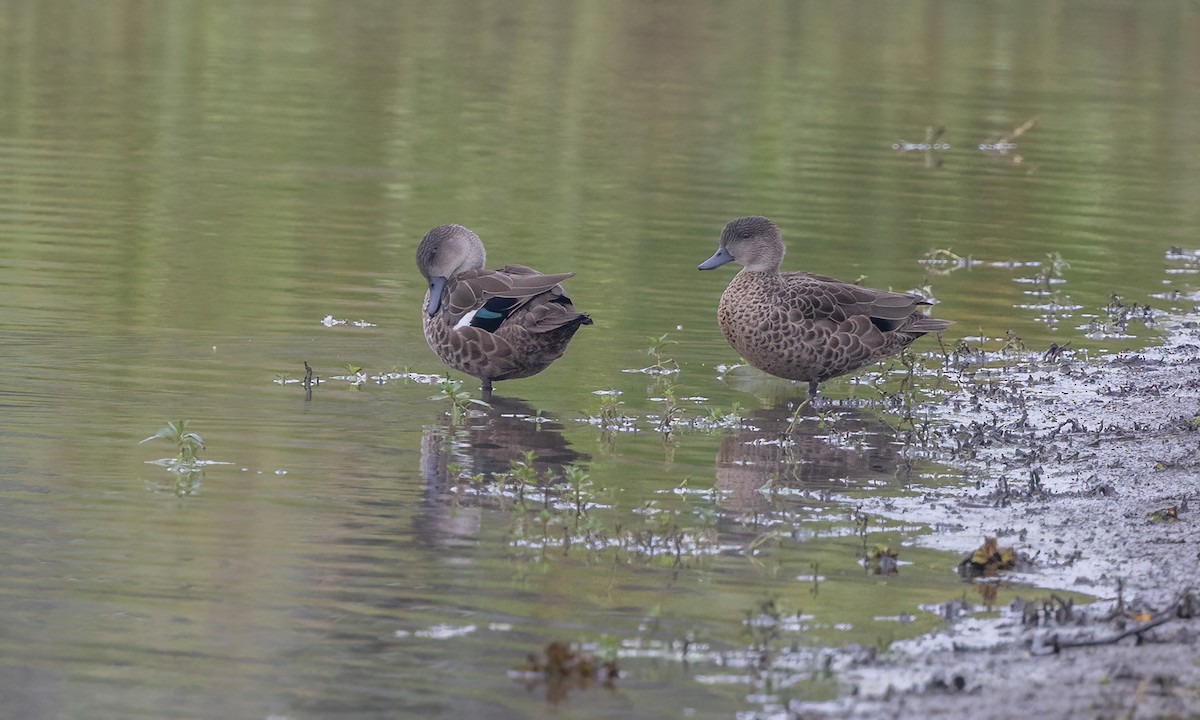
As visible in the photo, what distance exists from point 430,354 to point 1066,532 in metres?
5.19

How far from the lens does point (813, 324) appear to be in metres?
11.2

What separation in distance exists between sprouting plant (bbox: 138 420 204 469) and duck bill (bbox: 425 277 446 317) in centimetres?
255

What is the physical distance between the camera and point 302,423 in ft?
32.3

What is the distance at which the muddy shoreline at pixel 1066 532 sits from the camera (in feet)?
18.5

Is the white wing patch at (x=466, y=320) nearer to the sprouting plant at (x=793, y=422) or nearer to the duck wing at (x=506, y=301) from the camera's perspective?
the duck wing at (x=506, y=301)

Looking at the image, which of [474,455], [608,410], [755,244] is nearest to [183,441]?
[474,455]

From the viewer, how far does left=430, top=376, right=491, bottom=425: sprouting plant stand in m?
9.79

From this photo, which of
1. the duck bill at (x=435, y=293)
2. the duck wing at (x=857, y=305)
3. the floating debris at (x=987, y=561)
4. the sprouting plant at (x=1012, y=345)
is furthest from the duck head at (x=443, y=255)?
the floating debris at (x=987, y=561)

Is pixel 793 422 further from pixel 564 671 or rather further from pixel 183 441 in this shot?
pixel 564 671

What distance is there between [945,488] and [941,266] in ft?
24.5

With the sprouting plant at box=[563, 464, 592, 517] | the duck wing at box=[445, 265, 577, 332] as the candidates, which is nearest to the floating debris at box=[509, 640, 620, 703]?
Result: the sprouting plant at box=[563, 464, 592, 517]

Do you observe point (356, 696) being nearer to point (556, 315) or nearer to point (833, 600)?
point (833, 600)

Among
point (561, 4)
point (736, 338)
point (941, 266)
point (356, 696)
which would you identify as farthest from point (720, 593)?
point (561, 4)

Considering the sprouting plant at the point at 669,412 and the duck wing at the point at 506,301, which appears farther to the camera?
the duck wing at the point at 506,301
